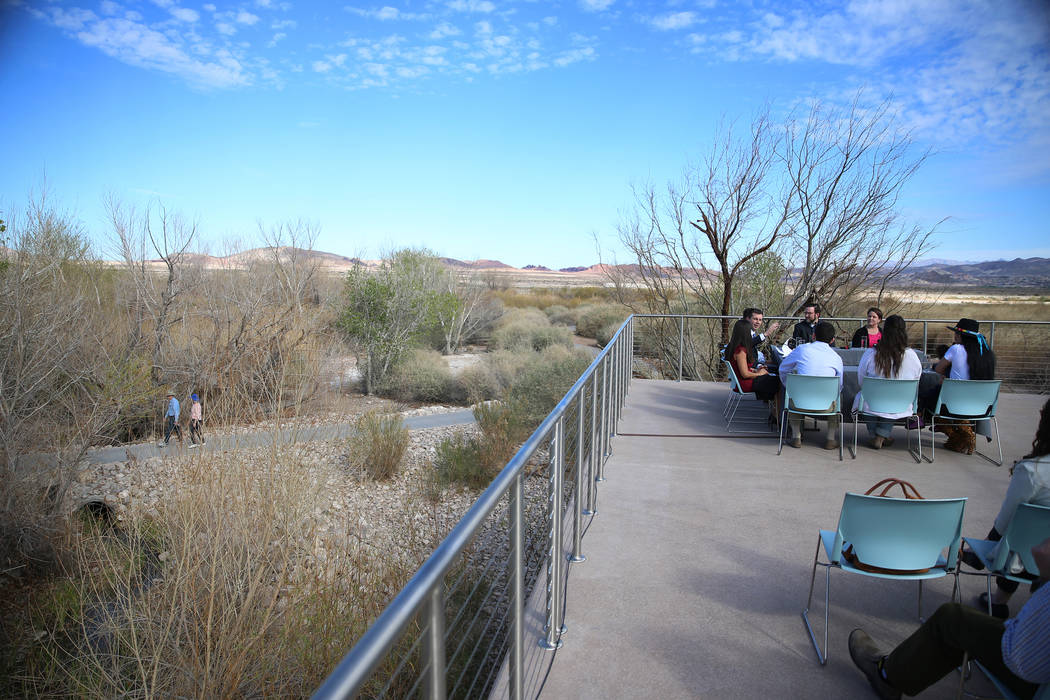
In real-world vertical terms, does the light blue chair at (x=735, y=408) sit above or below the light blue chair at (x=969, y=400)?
below

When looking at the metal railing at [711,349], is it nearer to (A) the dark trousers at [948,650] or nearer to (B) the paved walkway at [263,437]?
(B) the paved walkway at [263,437]

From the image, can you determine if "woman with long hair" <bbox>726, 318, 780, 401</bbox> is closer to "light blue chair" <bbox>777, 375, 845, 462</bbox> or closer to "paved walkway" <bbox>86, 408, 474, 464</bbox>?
"light blue chair" <bbox>777, 375, 845, 462</bbox>

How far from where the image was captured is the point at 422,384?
62.5 feet

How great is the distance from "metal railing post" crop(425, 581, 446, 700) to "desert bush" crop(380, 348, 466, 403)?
56.9 ft

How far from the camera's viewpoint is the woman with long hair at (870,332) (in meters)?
7.15

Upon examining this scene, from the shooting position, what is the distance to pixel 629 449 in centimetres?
576

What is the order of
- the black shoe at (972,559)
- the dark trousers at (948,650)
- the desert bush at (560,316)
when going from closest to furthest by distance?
the dark trousers at (948,650) < the black shoe at (972,559) < the desert bush at (560,316)

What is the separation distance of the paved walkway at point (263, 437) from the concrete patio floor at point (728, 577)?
311 centimetres

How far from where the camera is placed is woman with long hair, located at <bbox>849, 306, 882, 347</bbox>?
23.5 ft

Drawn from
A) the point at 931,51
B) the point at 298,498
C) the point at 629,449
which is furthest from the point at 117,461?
the point at 931,51

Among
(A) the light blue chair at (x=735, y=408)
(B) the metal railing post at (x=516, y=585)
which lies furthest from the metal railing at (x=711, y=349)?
(B) the metal railing post at (x=516, y=585)

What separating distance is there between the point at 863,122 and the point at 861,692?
1331 centimetres

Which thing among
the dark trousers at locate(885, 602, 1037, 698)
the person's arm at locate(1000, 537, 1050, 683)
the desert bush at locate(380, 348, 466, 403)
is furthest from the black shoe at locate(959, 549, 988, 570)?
the desert bush at locate(380, 348, 466, 403)

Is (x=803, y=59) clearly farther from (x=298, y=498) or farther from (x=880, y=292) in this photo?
(x=298, y=498)
